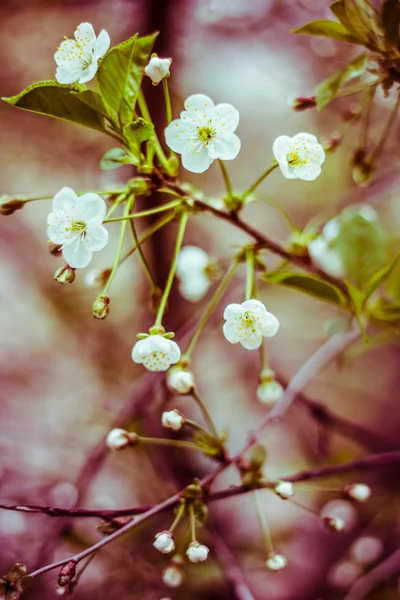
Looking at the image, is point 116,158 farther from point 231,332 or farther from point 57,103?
point 231,332

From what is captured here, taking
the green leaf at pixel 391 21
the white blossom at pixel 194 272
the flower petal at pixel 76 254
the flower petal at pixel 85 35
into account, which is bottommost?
the flower petal at pixel 76 254

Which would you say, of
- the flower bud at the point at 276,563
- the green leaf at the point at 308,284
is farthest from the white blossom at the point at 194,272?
the flower bud at the point at 276,563

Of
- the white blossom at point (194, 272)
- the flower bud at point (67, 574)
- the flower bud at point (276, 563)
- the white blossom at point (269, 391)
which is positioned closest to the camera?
the flower bud at point (67, 574)

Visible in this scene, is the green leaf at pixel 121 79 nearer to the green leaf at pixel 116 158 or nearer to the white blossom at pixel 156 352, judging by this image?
the green leaf at pixel 116 158

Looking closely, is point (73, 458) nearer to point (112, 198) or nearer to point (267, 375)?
point (267, 375)

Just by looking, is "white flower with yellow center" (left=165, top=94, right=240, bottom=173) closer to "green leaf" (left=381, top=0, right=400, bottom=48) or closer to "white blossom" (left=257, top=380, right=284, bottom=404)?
"green leaf" (left=381, top=0, right=400, bottom=48)
